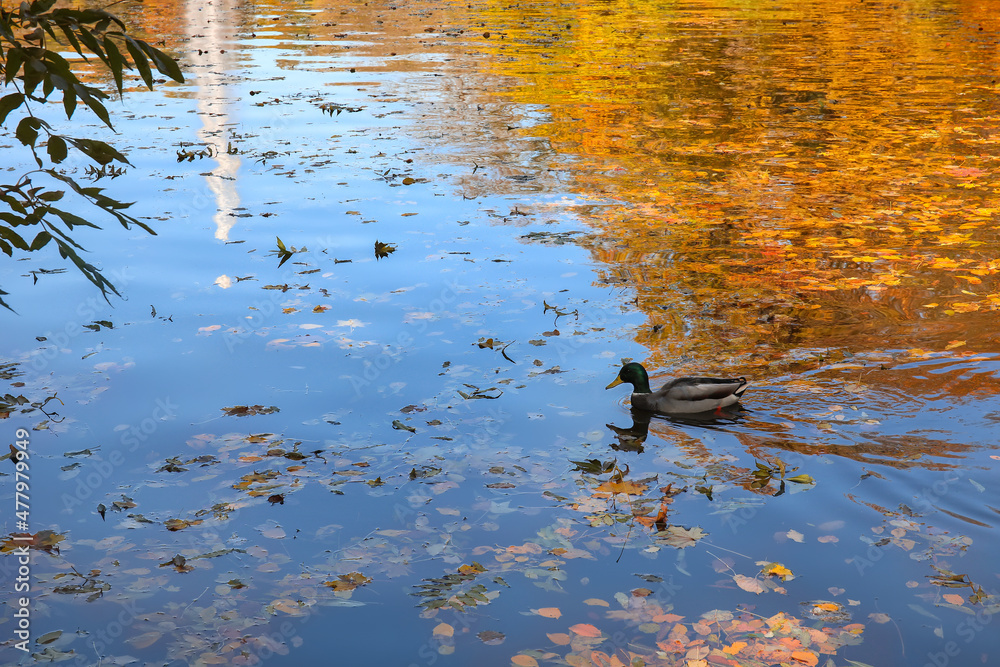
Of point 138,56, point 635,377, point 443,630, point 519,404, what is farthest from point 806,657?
point 138,56

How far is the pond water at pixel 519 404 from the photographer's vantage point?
4871mm

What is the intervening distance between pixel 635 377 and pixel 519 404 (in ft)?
3.15

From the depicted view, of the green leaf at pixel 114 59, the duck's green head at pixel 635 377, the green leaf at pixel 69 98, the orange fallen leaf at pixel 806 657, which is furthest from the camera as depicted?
the duck's green head at pixel 635 377

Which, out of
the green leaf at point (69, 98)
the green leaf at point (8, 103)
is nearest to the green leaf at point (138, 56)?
the green leaf at point (69, 98)

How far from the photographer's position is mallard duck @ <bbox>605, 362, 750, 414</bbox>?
6742 millimetres

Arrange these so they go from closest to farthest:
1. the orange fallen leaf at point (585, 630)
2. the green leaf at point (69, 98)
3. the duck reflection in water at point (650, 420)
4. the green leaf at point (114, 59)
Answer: the green leaf at point (69, 98) < the green leaf at point (114, 59) < the orange fallen leaf at point (585, 630) < the duck reflection in water at point (650, 420)

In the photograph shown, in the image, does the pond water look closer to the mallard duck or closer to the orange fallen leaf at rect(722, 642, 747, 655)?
the orange fallen leaf at rect(722, 642, 747, 655)

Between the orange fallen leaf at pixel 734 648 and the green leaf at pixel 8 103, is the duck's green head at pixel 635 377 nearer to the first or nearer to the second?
the orange fallen leaf at pixel 734 648

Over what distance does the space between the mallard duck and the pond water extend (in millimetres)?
130

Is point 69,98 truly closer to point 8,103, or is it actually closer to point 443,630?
point 8,103

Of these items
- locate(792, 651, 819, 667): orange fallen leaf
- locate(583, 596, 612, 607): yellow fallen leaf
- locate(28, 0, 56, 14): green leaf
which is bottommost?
locate(583, 596, 612, 607): yellow fallen leaf

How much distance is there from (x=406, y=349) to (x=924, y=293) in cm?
514

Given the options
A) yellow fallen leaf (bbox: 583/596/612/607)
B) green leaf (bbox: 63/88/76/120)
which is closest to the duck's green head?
yellow fallen leaf (bbox: 583/596/612/607)

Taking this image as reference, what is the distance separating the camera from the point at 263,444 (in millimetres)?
6543
